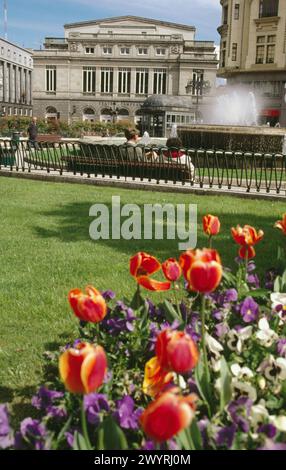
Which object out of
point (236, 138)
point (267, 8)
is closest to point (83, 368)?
point (236, 138)

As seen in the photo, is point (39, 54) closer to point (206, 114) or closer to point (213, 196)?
point (206, 114)

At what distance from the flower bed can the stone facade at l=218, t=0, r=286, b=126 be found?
145 ft

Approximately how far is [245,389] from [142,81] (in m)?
77.0

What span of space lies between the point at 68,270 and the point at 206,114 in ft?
125

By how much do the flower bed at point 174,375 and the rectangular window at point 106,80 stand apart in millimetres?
76656

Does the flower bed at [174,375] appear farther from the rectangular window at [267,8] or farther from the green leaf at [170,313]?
the rectangular window at [267,8]

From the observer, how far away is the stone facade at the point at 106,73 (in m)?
74.8

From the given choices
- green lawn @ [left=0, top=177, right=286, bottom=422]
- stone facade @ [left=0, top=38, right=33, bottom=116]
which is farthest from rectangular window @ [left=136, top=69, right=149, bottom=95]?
green lawn @ [left=0, top=177, right=286, bottom=422]

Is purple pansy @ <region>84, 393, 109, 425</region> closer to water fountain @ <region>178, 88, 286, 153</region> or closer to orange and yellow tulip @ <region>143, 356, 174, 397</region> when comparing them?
orange and yellow tulip @ <region>143, 356, 174, 397</region>

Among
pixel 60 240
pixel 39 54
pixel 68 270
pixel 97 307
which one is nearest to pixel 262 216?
pixel 60 240

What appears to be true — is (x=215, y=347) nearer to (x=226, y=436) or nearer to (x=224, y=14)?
(x=226, y=436)

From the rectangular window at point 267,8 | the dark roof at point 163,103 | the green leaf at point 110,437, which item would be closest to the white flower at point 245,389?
the green leaf at point 110,437

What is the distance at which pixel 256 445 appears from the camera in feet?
6.16

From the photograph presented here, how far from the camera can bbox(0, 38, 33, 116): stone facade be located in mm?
94938
